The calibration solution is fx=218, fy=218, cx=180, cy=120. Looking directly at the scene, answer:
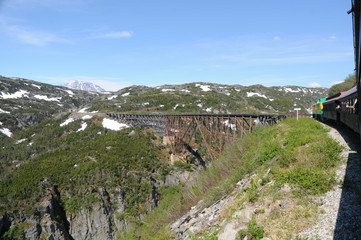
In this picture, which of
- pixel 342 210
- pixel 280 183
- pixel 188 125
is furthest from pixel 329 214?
pixel 188 125

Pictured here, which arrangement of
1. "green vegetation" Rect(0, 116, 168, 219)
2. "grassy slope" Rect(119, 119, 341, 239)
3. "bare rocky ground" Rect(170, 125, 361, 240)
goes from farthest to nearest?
1. "green vegetation" Rect(0, 116, 168, 219)
2. "grassy slope" Rect(119, 119, 341, 239)
3. "bare rocky ground" Rect(170, 125, 361, 240)

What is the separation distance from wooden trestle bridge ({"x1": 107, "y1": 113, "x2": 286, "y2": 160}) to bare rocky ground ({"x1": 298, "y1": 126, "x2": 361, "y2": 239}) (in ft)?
45.6

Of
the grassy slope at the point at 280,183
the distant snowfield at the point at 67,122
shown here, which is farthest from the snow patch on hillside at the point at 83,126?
the grassy slope at the point at 280,183

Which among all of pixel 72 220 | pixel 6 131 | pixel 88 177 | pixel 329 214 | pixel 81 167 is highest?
pixel 329 214

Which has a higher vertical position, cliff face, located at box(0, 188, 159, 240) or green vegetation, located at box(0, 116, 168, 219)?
green vegetation, located at box(0, 116, 168, 219)

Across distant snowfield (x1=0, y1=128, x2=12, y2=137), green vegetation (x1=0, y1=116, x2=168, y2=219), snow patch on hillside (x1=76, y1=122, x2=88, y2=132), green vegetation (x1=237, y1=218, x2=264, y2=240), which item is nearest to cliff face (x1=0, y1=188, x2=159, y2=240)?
green vegetation (x1=0, y1=116, x2=168, y2=219)

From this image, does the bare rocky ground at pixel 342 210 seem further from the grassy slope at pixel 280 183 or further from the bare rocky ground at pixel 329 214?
the grassy slope at pixel 280 183

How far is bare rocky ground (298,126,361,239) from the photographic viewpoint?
5.15 meters

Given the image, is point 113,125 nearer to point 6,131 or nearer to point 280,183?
point 6,131

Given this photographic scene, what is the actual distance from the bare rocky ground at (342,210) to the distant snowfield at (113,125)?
1869 inches

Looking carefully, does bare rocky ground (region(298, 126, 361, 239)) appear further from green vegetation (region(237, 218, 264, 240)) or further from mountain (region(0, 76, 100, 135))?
mountain (region(0, 76, 100, 135))

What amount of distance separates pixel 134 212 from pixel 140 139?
17.1 m

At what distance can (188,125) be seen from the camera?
37438 mm

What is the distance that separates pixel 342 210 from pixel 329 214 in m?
0.36
